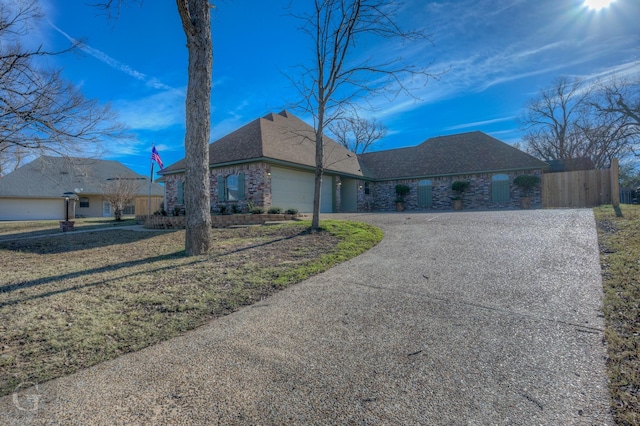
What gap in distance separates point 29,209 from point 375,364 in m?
34.4

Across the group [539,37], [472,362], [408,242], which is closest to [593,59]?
[539,37]

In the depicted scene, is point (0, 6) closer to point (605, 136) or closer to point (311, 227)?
point (311, 227)

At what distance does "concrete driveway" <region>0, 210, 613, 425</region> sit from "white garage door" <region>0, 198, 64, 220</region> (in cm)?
3207

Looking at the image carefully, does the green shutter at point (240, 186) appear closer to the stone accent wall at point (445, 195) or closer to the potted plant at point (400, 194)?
the stone accent wall at point (445, 195)

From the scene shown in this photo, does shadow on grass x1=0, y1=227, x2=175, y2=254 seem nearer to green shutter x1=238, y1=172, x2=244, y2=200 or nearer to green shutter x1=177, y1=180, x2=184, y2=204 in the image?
green shutter x1=238, y1=172, x2=244, y2=200

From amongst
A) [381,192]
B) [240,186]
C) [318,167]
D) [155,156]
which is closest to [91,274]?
[318,167]

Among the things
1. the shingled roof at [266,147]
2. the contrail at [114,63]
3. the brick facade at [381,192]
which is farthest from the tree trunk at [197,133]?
the brick facade at [381,192]

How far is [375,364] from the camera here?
259cm

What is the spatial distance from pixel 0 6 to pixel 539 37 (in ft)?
49.5

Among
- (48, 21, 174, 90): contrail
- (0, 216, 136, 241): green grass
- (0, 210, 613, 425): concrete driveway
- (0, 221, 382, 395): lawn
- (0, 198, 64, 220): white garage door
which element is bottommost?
(0, 210, 613, 425): concrete driveway

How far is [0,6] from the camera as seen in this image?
6906mm

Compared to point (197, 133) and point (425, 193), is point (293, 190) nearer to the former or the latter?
point (197, 133)

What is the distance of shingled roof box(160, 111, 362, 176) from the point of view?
48.0 ft

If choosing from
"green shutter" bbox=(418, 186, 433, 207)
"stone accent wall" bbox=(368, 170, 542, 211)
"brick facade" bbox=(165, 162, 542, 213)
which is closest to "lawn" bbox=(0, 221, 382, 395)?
"brick facade" bbox=(165, 162, 542, 213)
